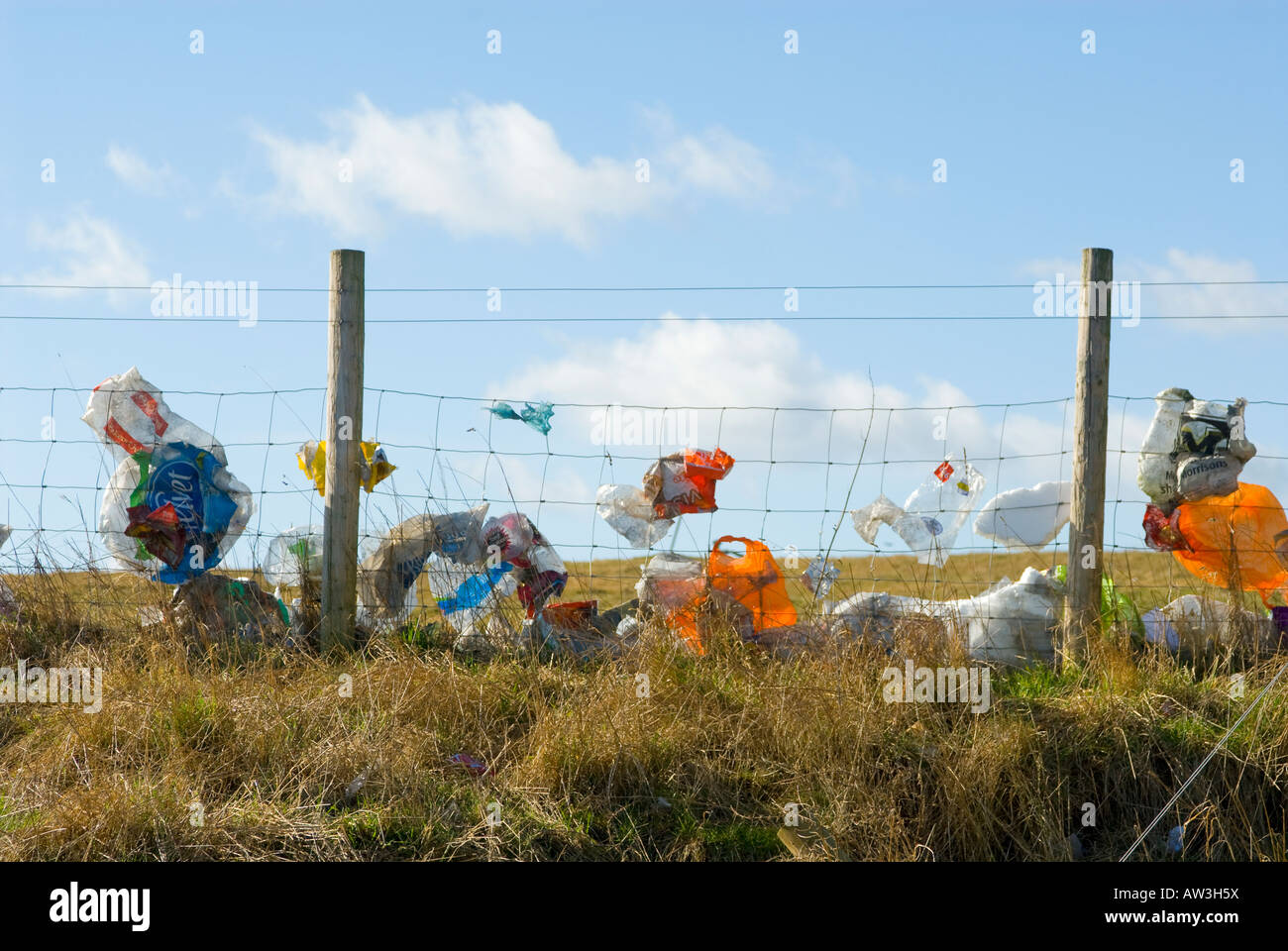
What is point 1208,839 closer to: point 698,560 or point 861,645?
point 861,645

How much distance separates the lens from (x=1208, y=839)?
16.1 ft

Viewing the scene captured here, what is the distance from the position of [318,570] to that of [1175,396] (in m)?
4.66

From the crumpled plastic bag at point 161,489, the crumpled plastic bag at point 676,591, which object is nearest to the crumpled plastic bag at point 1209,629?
the crumpled plastic bag at point 676,591

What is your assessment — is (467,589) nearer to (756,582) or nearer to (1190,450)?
(756,582)

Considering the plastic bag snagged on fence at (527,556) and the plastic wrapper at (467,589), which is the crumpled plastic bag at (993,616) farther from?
the plastic wrapper at (467,589)

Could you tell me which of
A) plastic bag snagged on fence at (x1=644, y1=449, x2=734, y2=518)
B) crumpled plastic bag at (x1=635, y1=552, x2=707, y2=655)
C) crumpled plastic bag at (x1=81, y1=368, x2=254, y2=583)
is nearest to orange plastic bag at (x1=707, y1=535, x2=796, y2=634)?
crumpled plastic bag at (x1=635, y1=552, x2=707, y2=655)

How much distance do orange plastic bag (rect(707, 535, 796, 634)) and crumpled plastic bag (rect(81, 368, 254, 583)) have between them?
2595 millimetres

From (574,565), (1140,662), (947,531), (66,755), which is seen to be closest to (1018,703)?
(1140,662)

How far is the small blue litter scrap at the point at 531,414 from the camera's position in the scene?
645 cm

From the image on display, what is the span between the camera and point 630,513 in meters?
6.43

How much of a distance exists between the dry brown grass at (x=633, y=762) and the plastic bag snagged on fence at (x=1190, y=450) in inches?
41.1

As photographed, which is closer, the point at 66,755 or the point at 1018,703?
the point at 66,755
